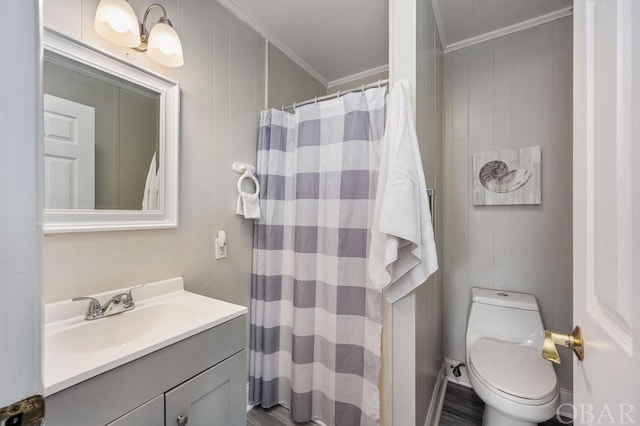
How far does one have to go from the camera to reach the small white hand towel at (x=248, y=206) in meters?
1.55

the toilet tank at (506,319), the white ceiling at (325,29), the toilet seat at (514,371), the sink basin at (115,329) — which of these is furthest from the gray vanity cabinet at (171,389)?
the white ceiling at (325,29)

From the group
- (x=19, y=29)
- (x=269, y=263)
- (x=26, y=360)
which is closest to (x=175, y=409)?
(x=26, y=360)

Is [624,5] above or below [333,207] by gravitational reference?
above

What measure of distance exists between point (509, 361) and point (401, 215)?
109 cm

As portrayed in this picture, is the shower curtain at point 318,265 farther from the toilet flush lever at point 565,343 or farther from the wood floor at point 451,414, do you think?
the toilet flush lever at point 565,343

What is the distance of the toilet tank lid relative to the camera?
1.62 metres

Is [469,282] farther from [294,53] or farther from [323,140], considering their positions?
[294,53]

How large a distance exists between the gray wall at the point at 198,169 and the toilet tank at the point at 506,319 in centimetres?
155

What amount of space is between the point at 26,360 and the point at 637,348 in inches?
28.3

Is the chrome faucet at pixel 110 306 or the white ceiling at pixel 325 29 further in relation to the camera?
the white ceiling at pixel 325 29

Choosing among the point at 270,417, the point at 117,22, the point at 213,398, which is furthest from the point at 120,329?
the point at 117,22

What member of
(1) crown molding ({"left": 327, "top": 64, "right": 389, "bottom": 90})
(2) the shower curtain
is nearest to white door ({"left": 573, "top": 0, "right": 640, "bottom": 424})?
(2) the shower curtain

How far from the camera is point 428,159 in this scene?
1451 mm

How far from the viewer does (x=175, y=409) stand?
2.68 ft
